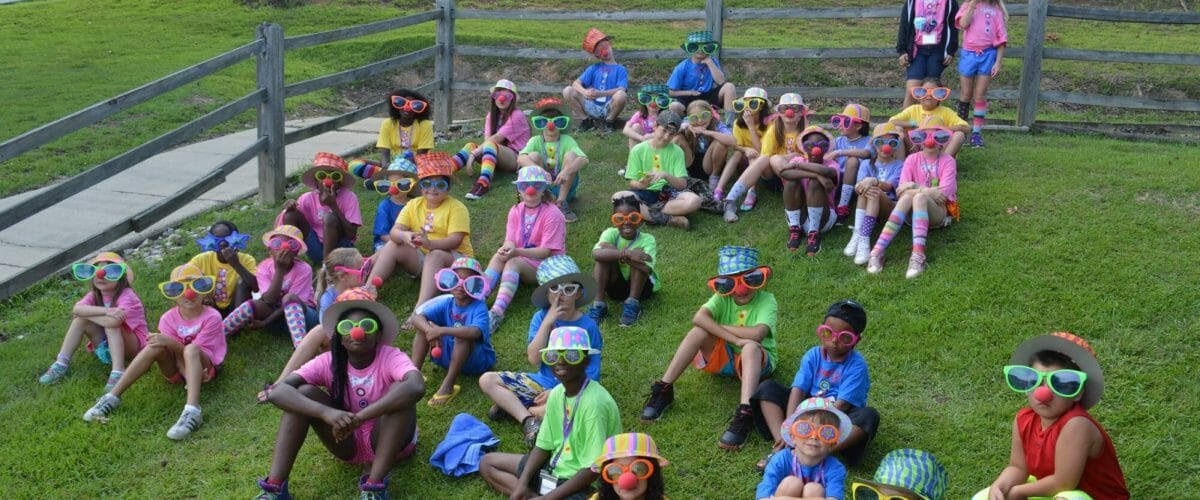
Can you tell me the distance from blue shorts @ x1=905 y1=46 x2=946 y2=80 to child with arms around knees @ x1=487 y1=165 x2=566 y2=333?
4451 mm

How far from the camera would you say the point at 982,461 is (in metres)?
5.96

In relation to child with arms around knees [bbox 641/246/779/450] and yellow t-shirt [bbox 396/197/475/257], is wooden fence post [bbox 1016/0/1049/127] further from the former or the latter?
yellow t-shirt [bbox 396/197/475/257]

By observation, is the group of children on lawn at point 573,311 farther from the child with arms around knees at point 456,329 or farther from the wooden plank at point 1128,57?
the wooden plank at point 1128,57

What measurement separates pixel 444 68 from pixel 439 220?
4.82 meters

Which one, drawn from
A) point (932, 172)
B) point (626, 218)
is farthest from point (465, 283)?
point (932, 172)

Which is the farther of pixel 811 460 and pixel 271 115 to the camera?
pixel 271 115

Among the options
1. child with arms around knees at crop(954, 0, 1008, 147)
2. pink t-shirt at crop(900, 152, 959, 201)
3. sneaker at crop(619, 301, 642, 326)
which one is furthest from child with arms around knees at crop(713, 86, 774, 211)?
child with arms around knees at crop(954, 0, 1008, 147)

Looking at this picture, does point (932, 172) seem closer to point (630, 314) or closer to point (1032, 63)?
point (630, 314)

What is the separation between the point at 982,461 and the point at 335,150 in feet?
27.5

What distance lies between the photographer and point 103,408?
7.06 metres

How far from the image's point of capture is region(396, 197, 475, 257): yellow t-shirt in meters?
8.59

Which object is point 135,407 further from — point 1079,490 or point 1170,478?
point 1170,478

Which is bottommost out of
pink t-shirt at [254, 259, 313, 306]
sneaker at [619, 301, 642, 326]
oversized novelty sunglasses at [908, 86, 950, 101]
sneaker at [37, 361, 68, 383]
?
sneaker at [37, 361, 68, 383]

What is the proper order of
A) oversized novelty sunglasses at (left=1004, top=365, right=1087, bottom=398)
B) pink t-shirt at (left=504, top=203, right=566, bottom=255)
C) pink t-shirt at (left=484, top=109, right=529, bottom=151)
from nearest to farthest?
oversized novelty sunglasses at (left=1004, top=365, right=1087, bottom=398) < pink t-shirt at (left=504, top=203, right=566, bottom=255) < pink t-shirt at (left=484, top=109, right=529, bottom=151)
